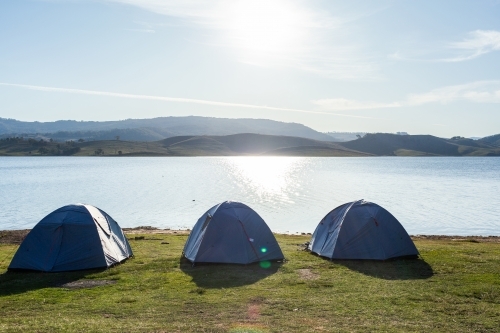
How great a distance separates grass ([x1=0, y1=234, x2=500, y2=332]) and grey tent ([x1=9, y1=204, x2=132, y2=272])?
0.62 metres

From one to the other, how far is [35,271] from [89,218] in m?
3.22

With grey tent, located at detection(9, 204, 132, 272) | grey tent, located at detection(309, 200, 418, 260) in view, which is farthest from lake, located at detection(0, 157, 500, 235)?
grey tent, located at detection(9, 204, 132, 272)

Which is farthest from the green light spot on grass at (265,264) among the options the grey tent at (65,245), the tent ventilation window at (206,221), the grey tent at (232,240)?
the grey tent at (65,245)

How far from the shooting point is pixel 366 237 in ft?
70.0

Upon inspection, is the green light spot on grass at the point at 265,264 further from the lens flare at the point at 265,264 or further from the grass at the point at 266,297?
the grass at the point at 266,297

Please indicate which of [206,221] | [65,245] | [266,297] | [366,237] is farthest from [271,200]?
[266,297]

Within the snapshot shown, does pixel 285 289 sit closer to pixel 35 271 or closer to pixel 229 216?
pixel 229 216

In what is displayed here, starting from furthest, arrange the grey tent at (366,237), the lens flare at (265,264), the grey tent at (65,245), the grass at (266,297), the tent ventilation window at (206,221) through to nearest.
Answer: the tent ventilation window at (206,221)
the grey tent at (366,237)
the lens flare at (265,264)
the grey tent at (65,245)
the grass at (266,297)

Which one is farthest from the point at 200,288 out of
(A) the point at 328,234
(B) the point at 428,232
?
(B) the point at 428,232

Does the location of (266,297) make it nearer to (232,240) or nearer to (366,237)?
(232,240)

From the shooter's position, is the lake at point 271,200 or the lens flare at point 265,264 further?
the lake at point 271,200

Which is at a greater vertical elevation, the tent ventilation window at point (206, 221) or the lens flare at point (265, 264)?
the tent ventilation window at point (206, 221)

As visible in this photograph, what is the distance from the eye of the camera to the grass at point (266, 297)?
12172mm

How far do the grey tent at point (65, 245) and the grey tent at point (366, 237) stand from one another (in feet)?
36.1
